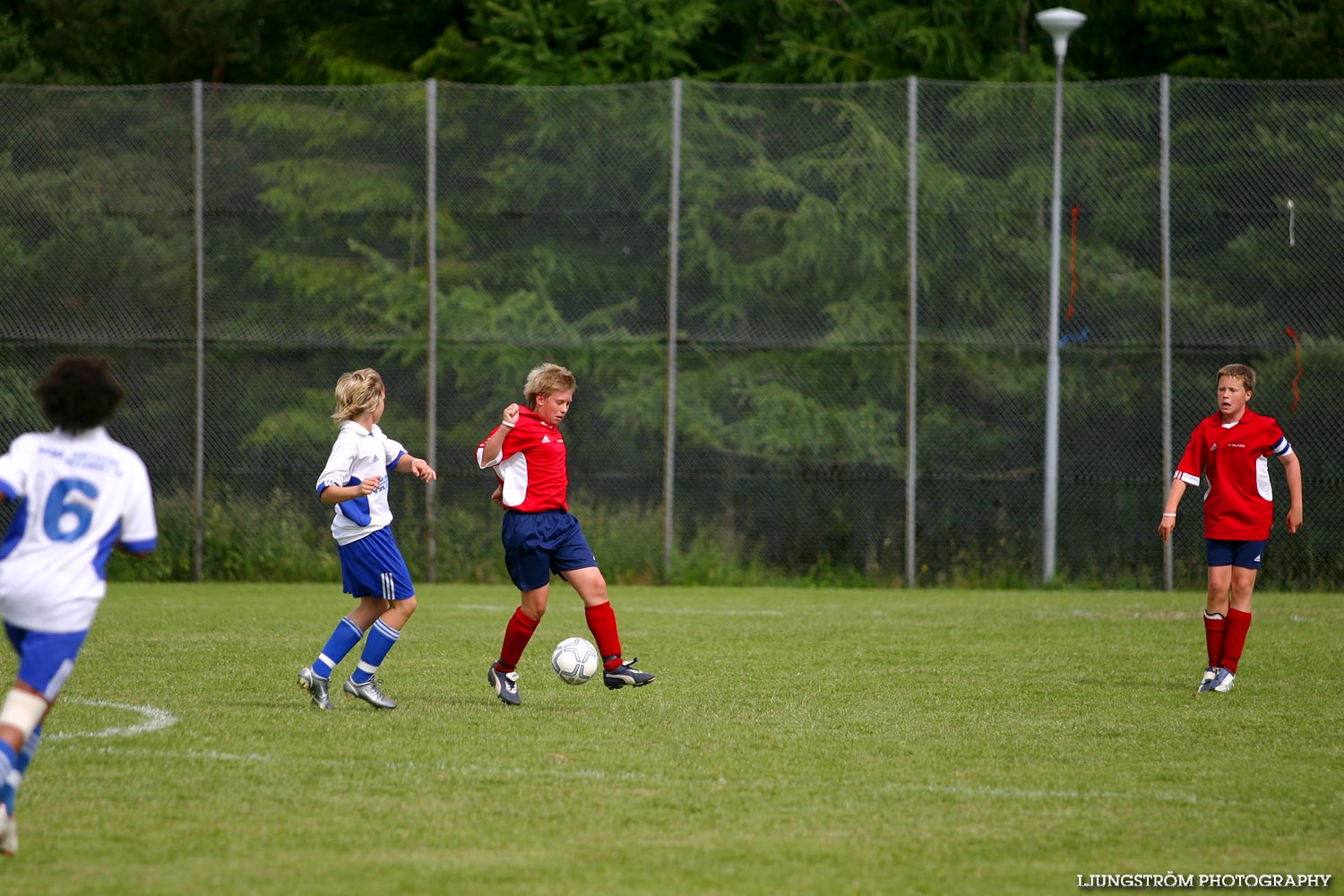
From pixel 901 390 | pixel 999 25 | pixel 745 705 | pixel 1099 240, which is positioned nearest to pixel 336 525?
pixel 745 705

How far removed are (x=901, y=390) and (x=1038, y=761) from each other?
9.81 m

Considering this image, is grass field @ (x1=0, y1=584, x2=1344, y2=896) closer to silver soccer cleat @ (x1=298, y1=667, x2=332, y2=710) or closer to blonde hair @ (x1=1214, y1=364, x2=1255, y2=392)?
silver soccer cleat @ (x1=298, y1=667, x2=332, y2=710)

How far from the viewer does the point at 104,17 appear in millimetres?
24453

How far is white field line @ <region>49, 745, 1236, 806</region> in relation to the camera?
5.54 m

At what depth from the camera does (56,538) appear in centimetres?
473

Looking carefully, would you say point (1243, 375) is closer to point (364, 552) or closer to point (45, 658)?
point (364, 552)

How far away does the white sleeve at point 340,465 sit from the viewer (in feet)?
23.5

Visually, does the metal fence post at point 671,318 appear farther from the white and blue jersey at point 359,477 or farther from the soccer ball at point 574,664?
the white and blue jersey at point 359,477

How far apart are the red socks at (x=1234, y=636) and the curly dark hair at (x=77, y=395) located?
19.5 ft

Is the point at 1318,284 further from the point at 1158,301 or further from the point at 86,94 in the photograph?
the point at 86,94

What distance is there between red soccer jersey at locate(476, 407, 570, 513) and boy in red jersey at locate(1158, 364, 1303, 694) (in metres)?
3.30

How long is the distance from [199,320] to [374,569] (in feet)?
31.1

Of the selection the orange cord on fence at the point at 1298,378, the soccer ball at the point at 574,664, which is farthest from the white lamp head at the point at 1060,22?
the soccer ball at the point at 574,664

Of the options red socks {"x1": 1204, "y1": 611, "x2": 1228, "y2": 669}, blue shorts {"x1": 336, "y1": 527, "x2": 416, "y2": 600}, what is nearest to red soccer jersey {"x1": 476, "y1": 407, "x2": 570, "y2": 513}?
blue shorts {"x1": 336, "y1": 527, "x2": 416, "y2": 600}
